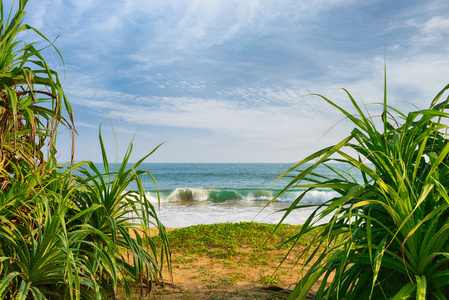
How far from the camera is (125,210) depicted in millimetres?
3111

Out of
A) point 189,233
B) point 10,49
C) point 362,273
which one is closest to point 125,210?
point 10,49

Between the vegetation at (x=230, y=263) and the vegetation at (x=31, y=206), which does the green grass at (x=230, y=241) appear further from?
the vegetation at (x=31, y=206)

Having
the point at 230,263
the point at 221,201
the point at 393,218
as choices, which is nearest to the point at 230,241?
the point at 230,263

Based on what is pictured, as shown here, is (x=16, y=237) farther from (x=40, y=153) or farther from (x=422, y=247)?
(x=422, y=247)

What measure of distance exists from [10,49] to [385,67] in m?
2.30

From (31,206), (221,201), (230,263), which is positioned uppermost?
(31,206)

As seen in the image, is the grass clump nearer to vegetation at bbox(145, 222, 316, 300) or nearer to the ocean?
vegetation at bbox(145, 222, 316, 300)

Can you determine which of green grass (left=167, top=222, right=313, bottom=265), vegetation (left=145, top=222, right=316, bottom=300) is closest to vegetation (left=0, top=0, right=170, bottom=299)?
vegetation (left=145, top=222, right=316, bottom=300)

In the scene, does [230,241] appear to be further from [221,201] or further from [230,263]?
[221,201]

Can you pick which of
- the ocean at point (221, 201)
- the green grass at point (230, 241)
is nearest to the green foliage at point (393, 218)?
the ocean at point (221, 201)

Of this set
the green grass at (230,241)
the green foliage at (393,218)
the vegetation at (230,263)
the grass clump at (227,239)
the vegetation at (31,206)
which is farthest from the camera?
the grass clump at (227,239)

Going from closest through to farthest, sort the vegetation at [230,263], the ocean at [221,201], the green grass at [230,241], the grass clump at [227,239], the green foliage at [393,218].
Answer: the green foliage at [393,218] < the vegetation at [230,263] < the green grass at [230,241] < the grass clump at [227,239] < the ocean at [221,201]

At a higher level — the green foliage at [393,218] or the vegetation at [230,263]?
the green foliage at [393,218]

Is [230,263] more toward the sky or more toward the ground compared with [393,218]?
more toward the ground
